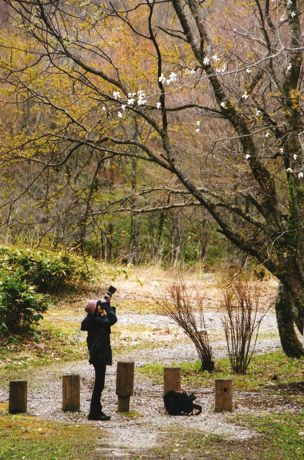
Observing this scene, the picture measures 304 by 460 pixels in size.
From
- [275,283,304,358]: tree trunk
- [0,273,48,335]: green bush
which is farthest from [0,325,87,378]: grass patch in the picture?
[275,283,304,358]: tree trunk

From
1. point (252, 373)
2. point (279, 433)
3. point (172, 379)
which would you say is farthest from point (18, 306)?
point (279, 433)

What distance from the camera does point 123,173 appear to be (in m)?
26.5

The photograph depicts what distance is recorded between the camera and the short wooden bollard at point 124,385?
25.6 feet

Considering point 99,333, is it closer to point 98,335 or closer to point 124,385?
point 98,335

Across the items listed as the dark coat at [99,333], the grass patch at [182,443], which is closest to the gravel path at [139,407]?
the grass patch at [182,443]

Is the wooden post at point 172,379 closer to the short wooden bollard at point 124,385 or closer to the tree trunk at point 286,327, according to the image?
the short wooden bollard at point 124,385

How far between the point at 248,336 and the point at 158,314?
21.7ft

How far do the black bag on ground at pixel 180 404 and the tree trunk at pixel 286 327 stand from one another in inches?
159

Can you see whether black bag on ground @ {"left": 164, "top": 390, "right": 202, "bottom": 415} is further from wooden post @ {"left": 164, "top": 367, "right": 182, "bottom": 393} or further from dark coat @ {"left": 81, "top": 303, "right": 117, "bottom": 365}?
dark coat @ {"left": 81, "top": 303, "right": 117, "bottom": 365}

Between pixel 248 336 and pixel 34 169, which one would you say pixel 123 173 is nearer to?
pixel 34 169

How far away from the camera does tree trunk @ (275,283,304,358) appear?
11383 mm

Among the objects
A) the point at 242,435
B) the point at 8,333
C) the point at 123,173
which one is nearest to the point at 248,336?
the point at 242,435

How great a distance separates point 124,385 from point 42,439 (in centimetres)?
165

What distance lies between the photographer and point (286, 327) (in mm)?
11648
